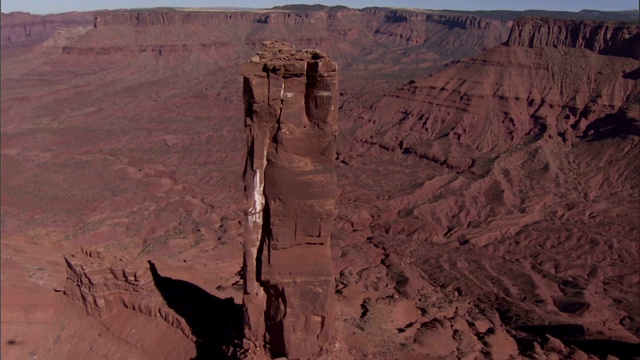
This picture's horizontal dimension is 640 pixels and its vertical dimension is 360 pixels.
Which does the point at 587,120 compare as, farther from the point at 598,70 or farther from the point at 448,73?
the point at 448,73

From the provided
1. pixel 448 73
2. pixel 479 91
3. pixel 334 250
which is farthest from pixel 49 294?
pixel 448 73

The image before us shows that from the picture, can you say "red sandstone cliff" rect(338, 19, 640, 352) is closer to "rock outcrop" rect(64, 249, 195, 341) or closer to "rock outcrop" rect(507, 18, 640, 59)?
"rock outcrop" rect(507, 18, 640, 59)

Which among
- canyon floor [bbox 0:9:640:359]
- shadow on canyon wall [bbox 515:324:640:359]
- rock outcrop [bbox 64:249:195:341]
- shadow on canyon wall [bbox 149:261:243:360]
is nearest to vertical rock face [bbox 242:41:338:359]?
shadow on canyon wall [bbox 149:261:243:360]

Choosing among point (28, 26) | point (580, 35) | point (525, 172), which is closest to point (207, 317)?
point (525, 172)

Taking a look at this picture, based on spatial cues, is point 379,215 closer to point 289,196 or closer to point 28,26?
point 289,196

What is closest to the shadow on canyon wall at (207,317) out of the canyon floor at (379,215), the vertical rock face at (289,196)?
the canyon floor at (379,215)

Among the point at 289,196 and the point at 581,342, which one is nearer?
the point at 289,196
